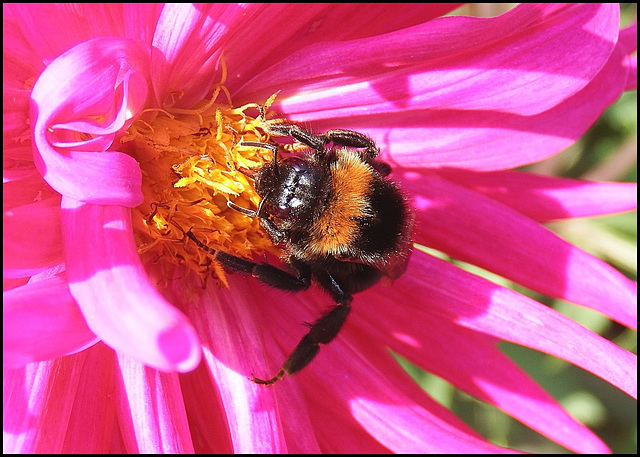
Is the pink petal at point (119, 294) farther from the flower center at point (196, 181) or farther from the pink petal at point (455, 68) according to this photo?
the pink petal at point (455, 68)

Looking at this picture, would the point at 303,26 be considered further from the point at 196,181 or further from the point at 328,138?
the point at 196,181

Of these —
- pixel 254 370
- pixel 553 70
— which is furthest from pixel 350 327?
pixel 553 70

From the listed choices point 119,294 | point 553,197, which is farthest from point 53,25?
point 553,197

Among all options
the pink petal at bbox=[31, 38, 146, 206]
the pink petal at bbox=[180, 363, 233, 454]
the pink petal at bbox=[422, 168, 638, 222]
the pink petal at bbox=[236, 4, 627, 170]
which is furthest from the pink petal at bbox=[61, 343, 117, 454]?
the pink petal at bbox=[422, 168, 638, 222]

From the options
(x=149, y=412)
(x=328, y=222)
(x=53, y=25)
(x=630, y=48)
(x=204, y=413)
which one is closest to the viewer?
(x=53, y=25)

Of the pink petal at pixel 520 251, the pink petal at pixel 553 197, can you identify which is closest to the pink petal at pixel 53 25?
the pink petal at pixel 520 251

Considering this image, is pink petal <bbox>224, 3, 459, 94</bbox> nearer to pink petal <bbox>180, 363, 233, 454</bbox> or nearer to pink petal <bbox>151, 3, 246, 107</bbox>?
pink petal <bbox>151, 3, 246, 107</bbox>
